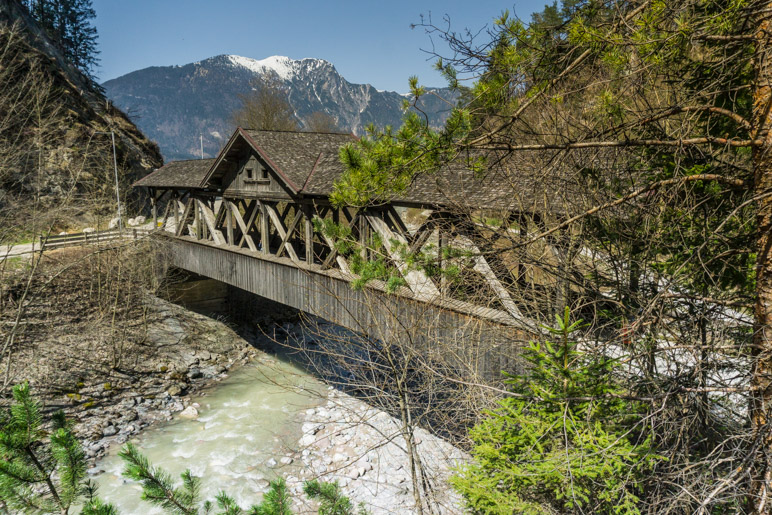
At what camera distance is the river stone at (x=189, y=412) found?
1208cm

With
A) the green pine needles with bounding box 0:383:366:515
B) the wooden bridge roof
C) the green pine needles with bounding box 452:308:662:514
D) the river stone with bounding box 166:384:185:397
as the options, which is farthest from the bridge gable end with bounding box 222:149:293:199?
the green pine needles with bounding box 0:383:366:515

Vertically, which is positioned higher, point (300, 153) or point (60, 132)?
point (60, 132)

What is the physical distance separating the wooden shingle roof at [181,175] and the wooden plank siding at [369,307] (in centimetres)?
198

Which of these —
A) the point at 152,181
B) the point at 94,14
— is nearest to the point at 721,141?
the point at 152,181

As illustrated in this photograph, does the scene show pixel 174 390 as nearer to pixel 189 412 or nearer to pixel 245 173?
pixel 189 412

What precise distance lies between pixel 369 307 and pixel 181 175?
12881 mm

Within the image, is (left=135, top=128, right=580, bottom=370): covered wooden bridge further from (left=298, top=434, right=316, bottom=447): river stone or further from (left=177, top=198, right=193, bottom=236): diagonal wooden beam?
(left=298, top=434, right=316, bottom=447): river stone

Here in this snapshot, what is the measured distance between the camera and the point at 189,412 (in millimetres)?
12203

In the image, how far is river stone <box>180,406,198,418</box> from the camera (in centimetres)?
1208

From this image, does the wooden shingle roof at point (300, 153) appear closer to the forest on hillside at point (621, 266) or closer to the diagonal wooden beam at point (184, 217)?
the forest on hillside at point (621, 266)

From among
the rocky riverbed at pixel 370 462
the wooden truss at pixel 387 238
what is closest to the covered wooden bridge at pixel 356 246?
the wooden truss at pixel 387 238

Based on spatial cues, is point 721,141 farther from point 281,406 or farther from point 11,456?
point 281,406

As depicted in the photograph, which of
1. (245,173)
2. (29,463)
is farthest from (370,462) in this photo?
(245,173)

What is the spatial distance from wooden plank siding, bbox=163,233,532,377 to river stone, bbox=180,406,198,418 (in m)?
3.73
